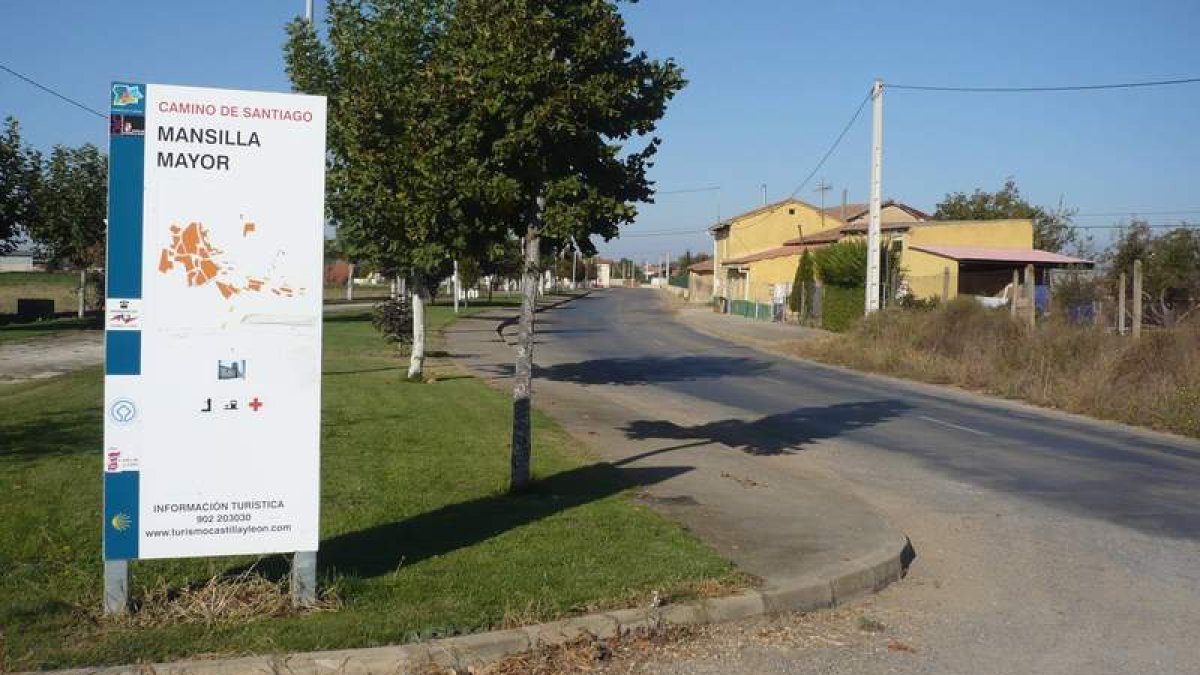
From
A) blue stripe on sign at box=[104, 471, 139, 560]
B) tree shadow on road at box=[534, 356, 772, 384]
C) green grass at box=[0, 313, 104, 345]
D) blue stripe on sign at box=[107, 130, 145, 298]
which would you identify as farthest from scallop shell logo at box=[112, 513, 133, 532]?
green grass at box=[0, 313, 104, 345]

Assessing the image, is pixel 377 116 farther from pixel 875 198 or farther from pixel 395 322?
pixel 875 198

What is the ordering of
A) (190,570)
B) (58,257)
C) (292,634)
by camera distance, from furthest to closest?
1. (58,257)
2. (190,570)
3. (292,634)

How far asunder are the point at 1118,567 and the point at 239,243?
6.27 metres

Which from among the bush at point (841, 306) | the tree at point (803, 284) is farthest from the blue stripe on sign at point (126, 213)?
the tree at point (803, 284)

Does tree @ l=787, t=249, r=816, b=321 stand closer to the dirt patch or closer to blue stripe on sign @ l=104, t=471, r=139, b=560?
the dirt patch

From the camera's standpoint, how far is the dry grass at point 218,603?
5.40 m

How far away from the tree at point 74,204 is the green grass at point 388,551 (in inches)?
1089

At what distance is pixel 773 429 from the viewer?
15133mm

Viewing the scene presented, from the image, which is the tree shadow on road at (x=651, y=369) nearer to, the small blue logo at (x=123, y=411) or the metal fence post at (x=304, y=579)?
the metal fence post at (x=304, y=579)

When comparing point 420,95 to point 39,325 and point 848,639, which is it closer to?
point 848,639

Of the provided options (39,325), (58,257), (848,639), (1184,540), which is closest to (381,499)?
(848,639)

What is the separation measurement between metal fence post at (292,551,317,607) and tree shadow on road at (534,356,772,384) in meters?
15.7

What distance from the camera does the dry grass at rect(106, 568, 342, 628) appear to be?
17.7 feet

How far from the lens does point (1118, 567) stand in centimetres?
766
